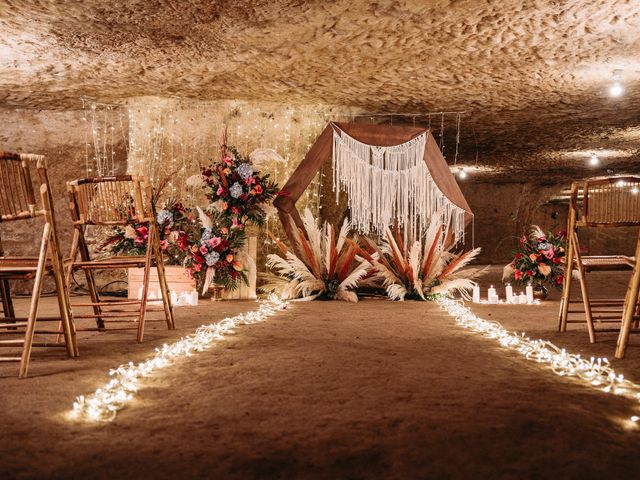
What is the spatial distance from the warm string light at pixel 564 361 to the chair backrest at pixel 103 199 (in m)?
2.11

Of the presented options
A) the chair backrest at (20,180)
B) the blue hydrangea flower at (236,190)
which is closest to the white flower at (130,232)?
the blue hydrangea flower at (236,190)

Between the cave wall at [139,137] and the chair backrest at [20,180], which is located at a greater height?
the cave wall at [139,137]

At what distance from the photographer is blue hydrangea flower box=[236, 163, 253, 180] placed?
18.1 ft

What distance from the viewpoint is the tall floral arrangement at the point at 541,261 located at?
18.4 ft

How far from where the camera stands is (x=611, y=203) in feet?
10.0

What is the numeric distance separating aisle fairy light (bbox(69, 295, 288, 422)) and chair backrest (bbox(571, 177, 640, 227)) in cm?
215

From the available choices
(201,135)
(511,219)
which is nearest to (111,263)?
Result: (201,135)

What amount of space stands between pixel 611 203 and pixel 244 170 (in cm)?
338

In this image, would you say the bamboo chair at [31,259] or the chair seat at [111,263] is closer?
the bamboo chair at [31,259]

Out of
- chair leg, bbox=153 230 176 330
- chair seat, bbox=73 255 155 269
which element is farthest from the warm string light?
chair seat, bbox=73 255 155 269

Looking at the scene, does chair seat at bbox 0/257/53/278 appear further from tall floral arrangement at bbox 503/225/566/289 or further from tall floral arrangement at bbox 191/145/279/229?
tall floral arrangement at bbox 503/225/566/289

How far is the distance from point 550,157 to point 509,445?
10879mm

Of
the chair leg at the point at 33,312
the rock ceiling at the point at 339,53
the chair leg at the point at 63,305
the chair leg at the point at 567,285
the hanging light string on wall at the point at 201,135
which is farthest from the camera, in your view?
the hanging light string on wall at the point at 201,135

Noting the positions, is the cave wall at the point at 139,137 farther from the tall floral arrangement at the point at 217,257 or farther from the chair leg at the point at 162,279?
the chair leg at the point at 162,279
